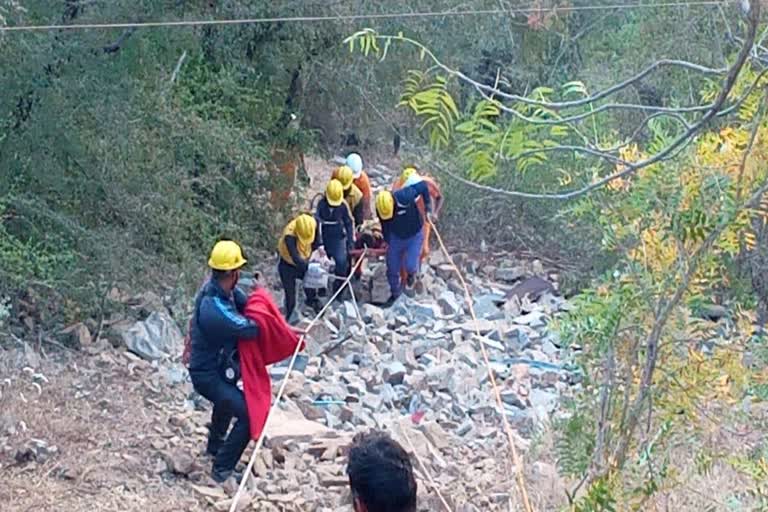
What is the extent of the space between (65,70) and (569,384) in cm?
551

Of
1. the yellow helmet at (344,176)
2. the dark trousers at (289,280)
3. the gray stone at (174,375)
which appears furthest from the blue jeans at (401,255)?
the gray stone at (174,375)

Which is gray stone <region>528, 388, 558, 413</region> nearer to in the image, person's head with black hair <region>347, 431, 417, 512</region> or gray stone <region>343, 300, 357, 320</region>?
gray stone <region>343, 300, 357, 320</region>

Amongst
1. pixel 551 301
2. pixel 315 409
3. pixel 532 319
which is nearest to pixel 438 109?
pixel 315 409

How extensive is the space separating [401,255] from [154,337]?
131 inches

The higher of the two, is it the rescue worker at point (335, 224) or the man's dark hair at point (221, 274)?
the man's dark hair at point (221, 274)

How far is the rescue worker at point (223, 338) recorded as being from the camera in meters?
7.72

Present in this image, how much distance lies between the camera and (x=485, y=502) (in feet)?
Result: 27.3

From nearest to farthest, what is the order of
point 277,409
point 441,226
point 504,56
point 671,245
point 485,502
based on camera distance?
1. point 671,245
2. point 485,502
3. point 277,409
4. point 441,226
5. point 504,56

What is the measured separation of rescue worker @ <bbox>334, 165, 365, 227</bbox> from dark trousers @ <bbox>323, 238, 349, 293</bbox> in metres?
0.81

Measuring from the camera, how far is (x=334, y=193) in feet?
44.7

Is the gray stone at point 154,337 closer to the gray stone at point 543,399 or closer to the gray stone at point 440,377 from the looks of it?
the gray stone at point 440,377

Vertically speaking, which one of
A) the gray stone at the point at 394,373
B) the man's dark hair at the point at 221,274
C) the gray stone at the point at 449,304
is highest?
the man's dark hair at the point at 221,274

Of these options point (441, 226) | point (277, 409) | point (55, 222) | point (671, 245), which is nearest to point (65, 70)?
point (55, 222)

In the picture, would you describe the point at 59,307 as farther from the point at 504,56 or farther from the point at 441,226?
the point at 504,56
